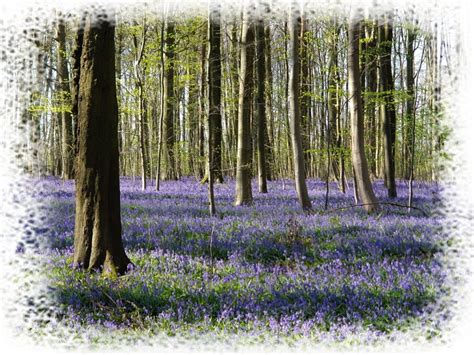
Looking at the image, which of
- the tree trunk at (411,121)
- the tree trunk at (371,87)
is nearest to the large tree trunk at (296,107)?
the tree trunk at (411,121)

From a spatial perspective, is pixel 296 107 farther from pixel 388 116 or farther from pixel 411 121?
pixel 411 121

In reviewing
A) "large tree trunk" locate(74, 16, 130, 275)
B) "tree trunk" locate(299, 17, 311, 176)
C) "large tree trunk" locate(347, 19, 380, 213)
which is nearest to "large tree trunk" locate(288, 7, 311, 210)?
"large tree trunk" locate(347, 19, 380, 213)

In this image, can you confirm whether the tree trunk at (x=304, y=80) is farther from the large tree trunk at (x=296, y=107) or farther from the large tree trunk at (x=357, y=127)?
the large tree trunk at (x=357, y=127)

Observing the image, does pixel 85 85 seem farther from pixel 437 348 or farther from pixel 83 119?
pixel 437 348

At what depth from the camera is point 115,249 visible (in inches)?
232

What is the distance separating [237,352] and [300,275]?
8.53 feet

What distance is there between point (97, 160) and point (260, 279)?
8.85 feet

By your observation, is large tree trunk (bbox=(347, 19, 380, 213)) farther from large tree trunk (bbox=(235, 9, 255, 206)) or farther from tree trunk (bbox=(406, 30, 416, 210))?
large tree trunk (bbox=(235, 9, 255, 206))

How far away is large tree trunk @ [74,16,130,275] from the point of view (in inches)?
230

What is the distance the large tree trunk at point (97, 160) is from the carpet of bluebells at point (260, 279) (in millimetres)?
374

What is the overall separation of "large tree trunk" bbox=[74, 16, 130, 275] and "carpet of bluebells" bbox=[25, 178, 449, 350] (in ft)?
1.23

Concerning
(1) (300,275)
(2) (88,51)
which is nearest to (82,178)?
(2) (88,51)

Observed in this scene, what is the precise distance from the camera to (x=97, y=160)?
5.88 metres

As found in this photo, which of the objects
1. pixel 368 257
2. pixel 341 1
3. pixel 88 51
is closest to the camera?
pixel 88 51
